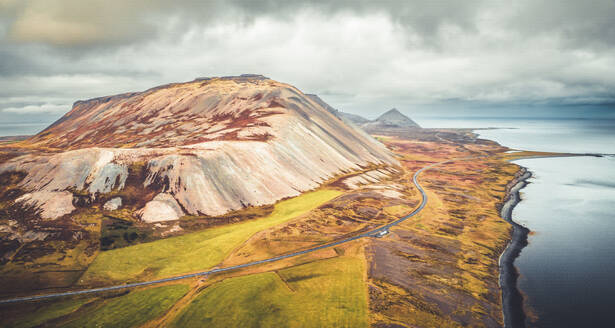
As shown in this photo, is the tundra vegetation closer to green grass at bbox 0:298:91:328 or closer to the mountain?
green grass at bbox 0:298:91:328

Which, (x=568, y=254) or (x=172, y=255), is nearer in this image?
Answer: (x=172, y=255)

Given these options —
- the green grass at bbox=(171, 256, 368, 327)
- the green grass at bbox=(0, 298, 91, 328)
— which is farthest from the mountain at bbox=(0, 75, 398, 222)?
the green grass at bbox=(171, 256, 368, 327)

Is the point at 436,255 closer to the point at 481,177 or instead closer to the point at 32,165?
the point at 481,177

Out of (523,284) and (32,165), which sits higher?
(32,165)

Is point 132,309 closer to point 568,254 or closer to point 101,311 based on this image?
point 101,311

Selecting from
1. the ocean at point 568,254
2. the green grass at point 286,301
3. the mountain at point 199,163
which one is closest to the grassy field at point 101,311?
the green grass at point 286,301

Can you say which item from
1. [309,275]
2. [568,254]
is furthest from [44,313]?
[568,254]

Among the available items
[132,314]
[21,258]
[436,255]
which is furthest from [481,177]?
[21,258]
